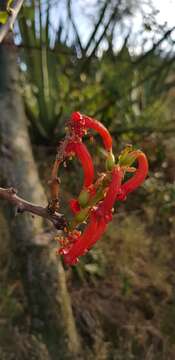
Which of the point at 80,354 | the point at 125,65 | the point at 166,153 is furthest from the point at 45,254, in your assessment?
the point at 166,153

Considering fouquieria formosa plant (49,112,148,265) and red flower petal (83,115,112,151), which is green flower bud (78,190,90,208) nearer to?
fouquieria formosa plant (49,112,148,265)

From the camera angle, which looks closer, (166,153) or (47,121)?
(47,121)

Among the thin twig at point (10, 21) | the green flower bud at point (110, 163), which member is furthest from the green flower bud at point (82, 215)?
the thin twig at point (10, 21)

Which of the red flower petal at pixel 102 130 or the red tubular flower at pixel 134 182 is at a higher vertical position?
the red flower petal at pixel 102 130

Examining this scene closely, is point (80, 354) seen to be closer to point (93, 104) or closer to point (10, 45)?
point (10, 45)

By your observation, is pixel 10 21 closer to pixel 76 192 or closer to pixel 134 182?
pixel 134 182

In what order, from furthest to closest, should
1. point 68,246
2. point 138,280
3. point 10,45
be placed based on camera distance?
point 138,280 → point 10,45 → point 68,246

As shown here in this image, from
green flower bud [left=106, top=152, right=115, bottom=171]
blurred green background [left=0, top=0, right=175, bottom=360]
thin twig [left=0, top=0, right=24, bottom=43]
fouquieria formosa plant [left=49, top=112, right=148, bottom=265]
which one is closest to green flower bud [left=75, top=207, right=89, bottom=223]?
fouquieria formosa plant [left=49, top=112, right=148, bottom=265]

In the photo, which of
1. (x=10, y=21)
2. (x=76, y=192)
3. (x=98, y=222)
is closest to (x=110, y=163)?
(x=98, y=222)

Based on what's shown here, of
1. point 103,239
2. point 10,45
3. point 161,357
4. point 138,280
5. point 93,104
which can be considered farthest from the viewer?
point 93,104

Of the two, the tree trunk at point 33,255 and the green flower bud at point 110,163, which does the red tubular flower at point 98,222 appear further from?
the tree trunk at point 33,255
